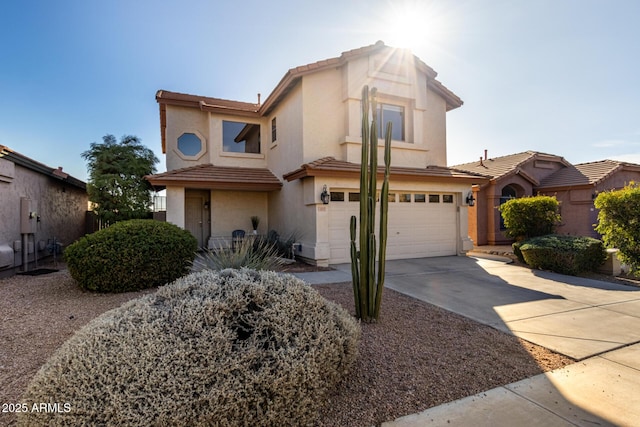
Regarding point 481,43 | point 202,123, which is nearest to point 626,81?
point 481,43

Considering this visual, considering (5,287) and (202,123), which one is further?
(202,123)

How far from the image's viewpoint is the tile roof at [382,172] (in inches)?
417

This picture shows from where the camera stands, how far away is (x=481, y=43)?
8.84 metres

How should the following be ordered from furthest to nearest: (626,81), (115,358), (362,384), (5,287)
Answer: (626,81)
(5,287)
(362,384)
(115,358)

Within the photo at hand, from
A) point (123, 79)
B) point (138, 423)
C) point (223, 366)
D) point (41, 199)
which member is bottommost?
point (138, 423)

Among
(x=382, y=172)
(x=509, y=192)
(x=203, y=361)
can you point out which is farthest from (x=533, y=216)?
(x=203, y=361)

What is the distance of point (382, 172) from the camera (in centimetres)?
1151

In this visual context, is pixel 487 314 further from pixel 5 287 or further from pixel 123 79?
pixel 123 79

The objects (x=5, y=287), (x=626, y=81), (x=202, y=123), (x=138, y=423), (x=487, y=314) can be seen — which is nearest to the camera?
(x=138, y=423)

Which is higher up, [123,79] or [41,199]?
[123,79]

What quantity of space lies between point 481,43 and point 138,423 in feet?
35.1

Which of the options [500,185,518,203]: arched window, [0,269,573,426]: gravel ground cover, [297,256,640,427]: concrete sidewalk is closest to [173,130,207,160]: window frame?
[297,256,640,427]: concrete sidewalk

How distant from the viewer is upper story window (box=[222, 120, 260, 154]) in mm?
15047

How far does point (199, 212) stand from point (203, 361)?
13890 millimetres
